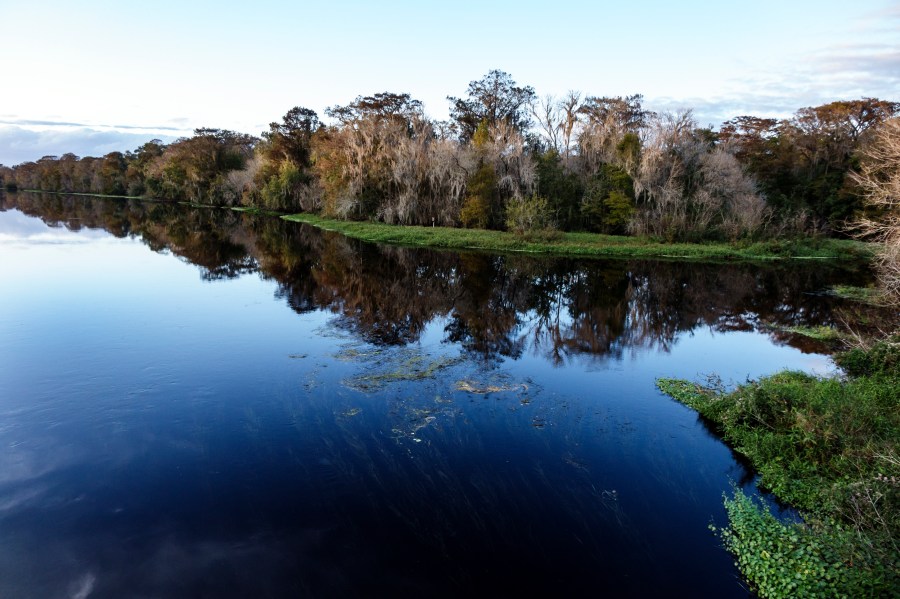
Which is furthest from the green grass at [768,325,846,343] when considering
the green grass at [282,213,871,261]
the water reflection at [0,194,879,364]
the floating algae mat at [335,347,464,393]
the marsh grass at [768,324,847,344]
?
the green grass at [282,213,871,261]

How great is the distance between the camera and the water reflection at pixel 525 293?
2023 centimetres

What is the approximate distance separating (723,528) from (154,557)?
9636 mm

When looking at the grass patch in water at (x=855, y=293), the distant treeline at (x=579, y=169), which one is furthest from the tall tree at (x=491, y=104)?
the grass patch in water at (x=855, y=293)

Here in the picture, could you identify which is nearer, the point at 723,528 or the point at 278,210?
the point at 723,528

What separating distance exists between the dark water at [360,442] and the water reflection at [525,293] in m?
0.25

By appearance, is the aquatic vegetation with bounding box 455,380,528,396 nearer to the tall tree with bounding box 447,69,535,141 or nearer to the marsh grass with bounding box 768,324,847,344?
the marsh grass with bounding box 768,324,847,344

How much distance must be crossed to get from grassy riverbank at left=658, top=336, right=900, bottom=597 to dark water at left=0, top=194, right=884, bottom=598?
55 cm

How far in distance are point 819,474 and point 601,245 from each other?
34.4 metres

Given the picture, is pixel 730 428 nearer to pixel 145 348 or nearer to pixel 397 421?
pixel 397 421

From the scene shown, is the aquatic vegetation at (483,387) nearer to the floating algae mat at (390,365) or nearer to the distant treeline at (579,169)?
the floating algae mat at (390,365)

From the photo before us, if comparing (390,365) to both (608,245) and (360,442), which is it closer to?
(360,442)

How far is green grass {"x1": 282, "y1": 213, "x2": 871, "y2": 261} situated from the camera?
41.2 metres

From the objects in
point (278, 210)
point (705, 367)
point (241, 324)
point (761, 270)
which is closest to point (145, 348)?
point (241, 324)

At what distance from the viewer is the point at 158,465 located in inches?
406
